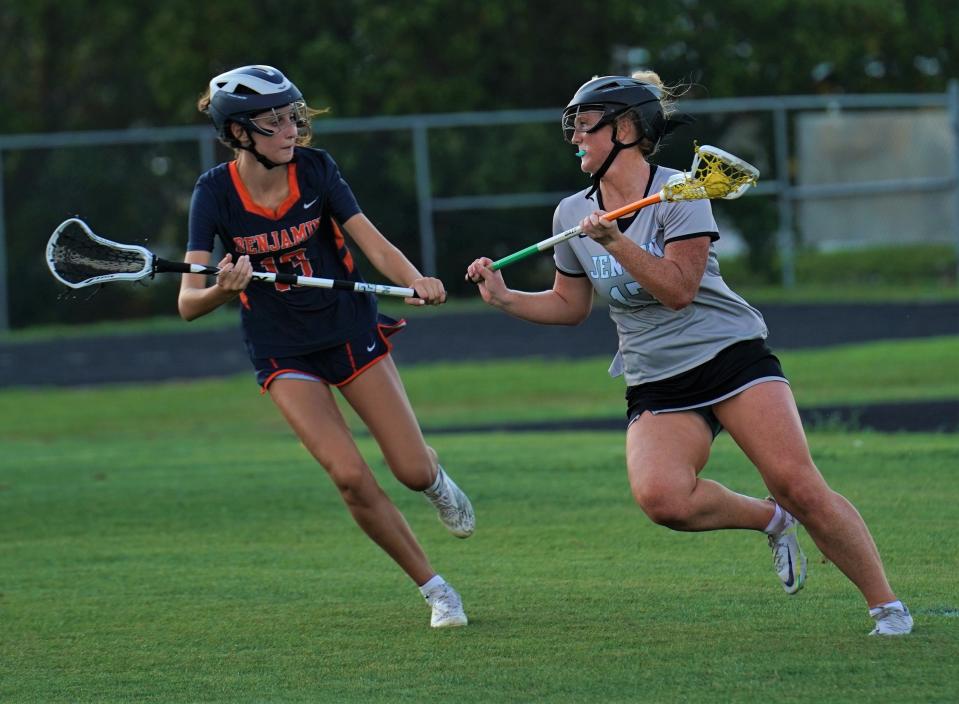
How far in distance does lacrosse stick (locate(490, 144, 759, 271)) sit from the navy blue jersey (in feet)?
3.91

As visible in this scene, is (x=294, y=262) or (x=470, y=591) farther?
(x=470, y=591)

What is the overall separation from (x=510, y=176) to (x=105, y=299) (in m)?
6.19

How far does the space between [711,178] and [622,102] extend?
459mm

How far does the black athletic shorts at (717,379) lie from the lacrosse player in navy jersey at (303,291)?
110cm

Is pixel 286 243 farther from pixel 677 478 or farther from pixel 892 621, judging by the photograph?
pixel 892 621

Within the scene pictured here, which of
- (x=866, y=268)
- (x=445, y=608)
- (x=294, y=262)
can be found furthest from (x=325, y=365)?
(x=866, y=268)

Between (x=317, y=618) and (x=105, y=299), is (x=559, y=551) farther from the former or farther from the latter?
(x=105, y=299)

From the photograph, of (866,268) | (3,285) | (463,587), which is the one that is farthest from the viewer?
(866,268)

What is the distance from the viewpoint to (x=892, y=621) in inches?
232

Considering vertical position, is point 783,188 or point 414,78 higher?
point 414,78

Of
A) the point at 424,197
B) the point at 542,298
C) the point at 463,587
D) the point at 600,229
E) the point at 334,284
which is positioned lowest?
the point at 424,197

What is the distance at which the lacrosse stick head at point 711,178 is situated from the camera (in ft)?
19.5

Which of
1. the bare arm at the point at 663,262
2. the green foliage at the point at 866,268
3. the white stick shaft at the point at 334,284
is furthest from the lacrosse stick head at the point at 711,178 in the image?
the green foliage at the point at 866,268

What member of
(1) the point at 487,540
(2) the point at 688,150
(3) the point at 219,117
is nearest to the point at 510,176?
(2) the point at 688,150
